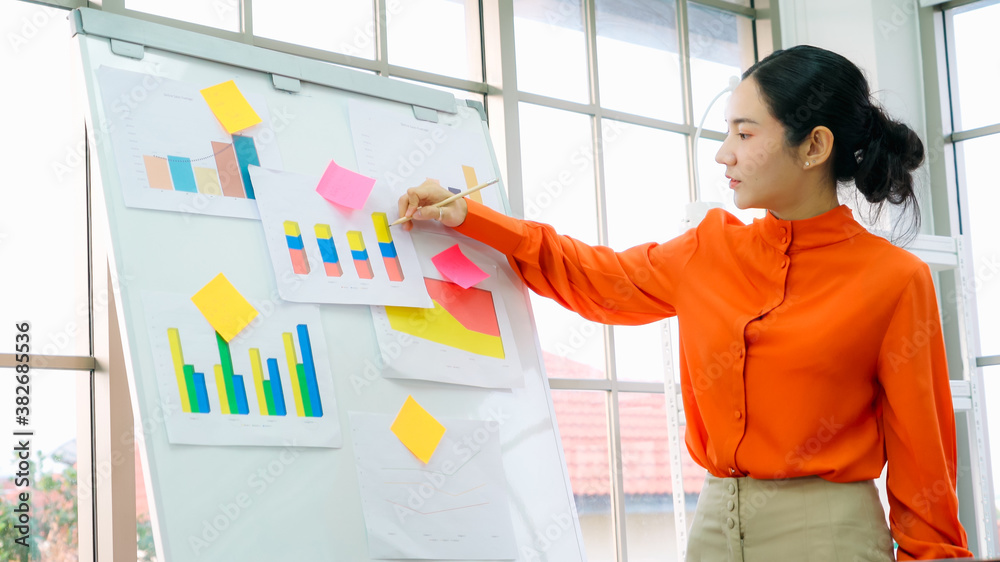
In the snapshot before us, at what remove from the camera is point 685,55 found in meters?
3.14

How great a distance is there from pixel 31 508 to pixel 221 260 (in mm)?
987

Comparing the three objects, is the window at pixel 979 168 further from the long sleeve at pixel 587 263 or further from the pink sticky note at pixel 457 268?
the pink sticky note at pixel 457 268

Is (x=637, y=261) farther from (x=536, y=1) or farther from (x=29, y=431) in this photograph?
(x=536, y=1)

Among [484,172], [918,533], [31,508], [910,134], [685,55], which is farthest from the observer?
[685,55]

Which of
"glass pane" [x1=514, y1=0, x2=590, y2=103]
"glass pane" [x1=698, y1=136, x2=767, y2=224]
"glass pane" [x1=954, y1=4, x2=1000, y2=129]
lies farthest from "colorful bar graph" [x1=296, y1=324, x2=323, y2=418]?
"glass pane" [x1=954, y1=4, x2=1000, y2=129]

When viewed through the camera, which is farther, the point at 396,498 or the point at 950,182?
the point at 950,182

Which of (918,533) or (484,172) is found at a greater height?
(484,172)

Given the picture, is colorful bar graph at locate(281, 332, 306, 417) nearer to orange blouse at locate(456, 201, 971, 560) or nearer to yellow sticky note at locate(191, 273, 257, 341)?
yellow sticky note at locate(191, 273, 257, 341)

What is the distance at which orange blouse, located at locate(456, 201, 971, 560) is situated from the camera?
1.29m

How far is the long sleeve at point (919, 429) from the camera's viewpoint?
1.28 metres

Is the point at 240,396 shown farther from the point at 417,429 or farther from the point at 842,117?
the point at 842,117

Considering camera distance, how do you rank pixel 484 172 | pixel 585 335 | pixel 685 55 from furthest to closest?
pixel 685 55, pixel 585 335, pixel 484 172

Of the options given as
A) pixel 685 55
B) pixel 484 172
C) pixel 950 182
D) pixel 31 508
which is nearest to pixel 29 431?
pixel 31 508

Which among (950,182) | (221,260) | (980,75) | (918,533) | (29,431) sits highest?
(980,75)
